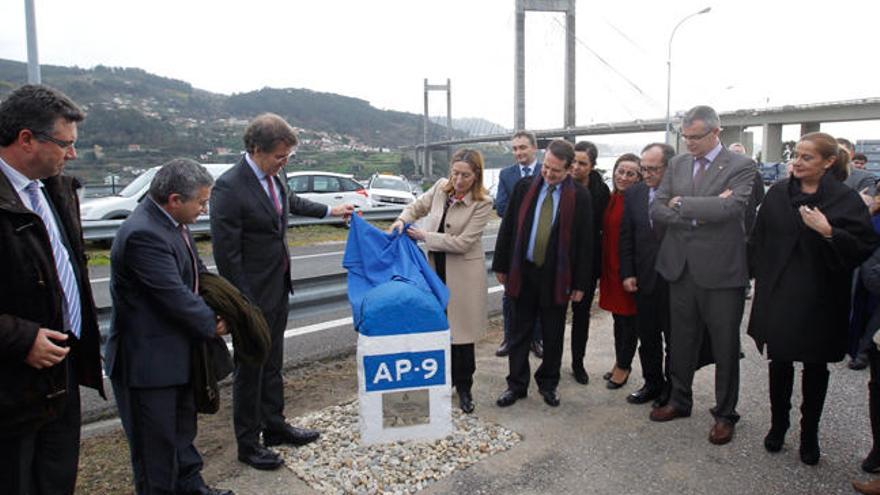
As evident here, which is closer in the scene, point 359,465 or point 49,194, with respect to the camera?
point 49,194

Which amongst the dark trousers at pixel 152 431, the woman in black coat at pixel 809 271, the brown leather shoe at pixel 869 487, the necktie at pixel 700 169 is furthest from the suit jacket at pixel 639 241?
the dark trousers at pixel 152 431

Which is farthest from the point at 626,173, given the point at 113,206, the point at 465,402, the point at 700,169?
the point at 113,206

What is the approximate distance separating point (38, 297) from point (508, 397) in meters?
2.75

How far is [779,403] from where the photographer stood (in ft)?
10.6

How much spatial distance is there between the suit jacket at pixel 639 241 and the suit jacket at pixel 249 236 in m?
2.26

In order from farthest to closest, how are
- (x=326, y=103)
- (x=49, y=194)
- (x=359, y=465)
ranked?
1. (x=326, y=103)
2. (x=359, y=465)
3. (x=49, y=194)

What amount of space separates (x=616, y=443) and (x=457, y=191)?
1.74m

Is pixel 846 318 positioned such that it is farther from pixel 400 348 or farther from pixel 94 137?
pixel 94 137

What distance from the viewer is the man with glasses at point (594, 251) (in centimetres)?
429

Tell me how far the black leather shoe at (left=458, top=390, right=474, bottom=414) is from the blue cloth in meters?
0.72

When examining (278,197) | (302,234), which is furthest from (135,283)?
(302,234)

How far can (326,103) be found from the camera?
7306 cm

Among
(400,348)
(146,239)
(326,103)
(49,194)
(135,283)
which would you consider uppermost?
(326,103)

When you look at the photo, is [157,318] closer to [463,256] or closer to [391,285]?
[391,285]
